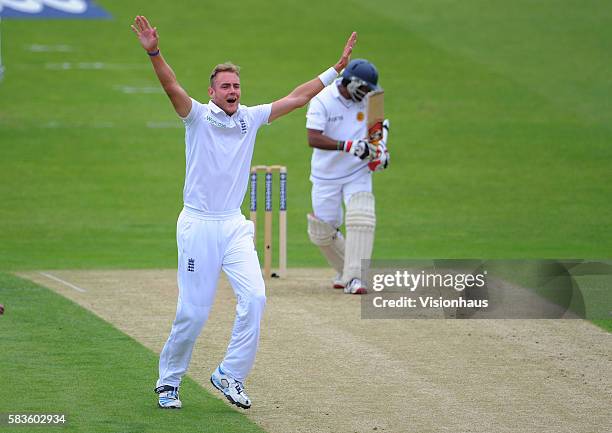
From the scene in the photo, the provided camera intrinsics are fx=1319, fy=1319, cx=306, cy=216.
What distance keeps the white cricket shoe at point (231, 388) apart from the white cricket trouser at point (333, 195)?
499cm

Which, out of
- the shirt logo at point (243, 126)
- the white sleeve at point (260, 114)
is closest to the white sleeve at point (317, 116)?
the white sleeve at point (260, 114)

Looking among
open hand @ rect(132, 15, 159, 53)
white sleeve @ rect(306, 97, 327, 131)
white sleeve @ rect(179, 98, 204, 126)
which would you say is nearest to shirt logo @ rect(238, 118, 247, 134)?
white sleeve @ rect(179, 98, 204, 126)

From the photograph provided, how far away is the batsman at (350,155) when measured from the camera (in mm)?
12773

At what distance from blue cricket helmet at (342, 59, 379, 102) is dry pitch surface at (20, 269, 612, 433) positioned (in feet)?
6.51

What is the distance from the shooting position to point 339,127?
13.0 meters

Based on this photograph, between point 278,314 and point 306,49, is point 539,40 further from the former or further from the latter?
point 278,314

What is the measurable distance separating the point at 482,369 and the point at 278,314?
2623mm

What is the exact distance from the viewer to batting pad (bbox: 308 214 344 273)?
13219 millimetres

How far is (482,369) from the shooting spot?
954cm

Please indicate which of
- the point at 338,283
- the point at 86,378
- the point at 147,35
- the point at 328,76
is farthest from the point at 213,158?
the point at 338,283

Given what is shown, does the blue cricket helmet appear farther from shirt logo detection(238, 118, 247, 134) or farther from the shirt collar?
shirt logo detection(238, 118, 247, 134)

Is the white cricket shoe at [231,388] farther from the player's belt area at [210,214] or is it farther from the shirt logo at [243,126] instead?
the shirt logo at [243,126]

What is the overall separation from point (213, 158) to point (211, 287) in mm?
812

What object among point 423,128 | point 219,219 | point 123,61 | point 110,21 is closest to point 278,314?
point 219,219
